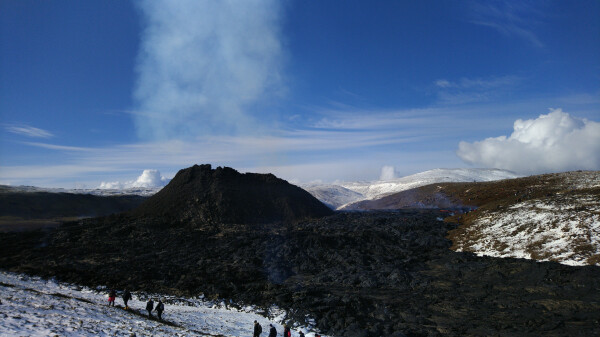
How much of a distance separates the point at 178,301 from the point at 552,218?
41.3 m

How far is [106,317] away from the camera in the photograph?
1622cm

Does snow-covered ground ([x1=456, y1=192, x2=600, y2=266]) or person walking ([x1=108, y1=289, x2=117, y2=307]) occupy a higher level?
snow-covered ground ([x1=456, y1=192, x2=600, y2=266])

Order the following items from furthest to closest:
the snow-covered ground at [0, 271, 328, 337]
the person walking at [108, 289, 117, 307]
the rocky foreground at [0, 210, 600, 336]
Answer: the person walking at [108, 289, 117, 307], the rocky foreground at [0, 210, 600, 336], the snow-covered ground at [0, 271, 328, 337]

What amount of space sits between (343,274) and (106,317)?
20.0m

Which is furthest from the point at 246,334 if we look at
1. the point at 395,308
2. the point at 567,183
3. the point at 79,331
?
the point at 567,183

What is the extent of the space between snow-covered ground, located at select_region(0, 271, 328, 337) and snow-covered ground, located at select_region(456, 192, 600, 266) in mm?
26359

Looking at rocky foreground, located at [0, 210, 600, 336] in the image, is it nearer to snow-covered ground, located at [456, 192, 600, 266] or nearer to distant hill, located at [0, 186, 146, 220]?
snow-covered ground, located at [456, 192, 600, 266]

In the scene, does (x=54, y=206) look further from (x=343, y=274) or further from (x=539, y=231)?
(x=539, y=231)

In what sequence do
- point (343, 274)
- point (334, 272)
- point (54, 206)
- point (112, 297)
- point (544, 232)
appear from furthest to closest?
point (54, 206), point (544, 232), point (334, 272), point (343, 274), point (112, 297)

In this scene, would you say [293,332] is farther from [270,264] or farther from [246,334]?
[270,264]

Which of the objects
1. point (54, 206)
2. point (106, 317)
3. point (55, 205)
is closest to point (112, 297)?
point (106, 317)

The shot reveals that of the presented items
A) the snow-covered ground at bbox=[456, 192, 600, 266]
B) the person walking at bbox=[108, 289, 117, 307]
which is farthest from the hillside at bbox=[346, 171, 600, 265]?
Answer: the person walking at bbox=[108, 289, 117, 307]

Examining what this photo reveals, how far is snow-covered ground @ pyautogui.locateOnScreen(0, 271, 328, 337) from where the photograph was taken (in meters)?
13.1

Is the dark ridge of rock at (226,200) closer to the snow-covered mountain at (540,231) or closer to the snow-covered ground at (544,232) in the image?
the snow-covered mountain at (540,231)
